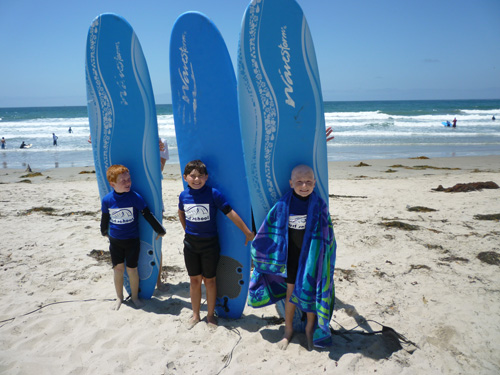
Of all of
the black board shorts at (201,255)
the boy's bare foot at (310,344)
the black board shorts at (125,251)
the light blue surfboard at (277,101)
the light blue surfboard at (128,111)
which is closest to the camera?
the boy's bare foot at (310,344)

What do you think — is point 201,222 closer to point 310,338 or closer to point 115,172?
point 115,172

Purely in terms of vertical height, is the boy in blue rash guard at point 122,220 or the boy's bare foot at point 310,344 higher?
the boy in blue rash guard at point 122,220

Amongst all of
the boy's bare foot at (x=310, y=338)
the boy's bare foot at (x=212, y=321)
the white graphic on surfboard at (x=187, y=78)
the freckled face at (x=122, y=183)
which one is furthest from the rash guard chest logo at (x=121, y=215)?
the boy's bare foot at (x=310, y=338)

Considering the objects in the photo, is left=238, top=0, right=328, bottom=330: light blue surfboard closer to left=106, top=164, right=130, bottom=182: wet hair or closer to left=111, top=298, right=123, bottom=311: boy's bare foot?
left=106, top=164, right=130, bottom=182: wet hair

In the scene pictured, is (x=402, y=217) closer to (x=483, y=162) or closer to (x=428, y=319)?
(x=428, y=319)

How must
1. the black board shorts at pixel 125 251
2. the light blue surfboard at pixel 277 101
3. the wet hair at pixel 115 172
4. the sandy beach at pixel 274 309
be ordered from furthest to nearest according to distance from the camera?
the black board shorts at pixel 125 251 → the wet hair at pixel 115 172 → the light blue surfboard at pixel 277 101 → the sandy beach at pixel 274 309

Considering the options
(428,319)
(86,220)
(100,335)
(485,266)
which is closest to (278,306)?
(428,319)

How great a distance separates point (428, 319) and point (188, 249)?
182cm

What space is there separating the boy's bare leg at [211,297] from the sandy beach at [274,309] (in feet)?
0.33

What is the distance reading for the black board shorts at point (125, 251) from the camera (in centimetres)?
270

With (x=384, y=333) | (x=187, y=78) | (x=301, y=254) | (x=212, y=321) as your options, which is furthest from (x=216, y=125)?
(x=384, y=333)

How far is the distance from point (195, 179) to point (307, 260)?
36.2 inches

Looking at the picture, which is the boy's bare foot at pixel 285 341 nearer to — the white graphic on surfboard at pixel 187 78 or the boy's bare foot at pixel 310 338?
the boy's bare foot at pixel 310 338

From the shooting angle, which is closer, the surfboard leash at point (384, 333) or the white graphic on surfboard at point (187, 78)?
the surfboard leash at point (384, 333)
